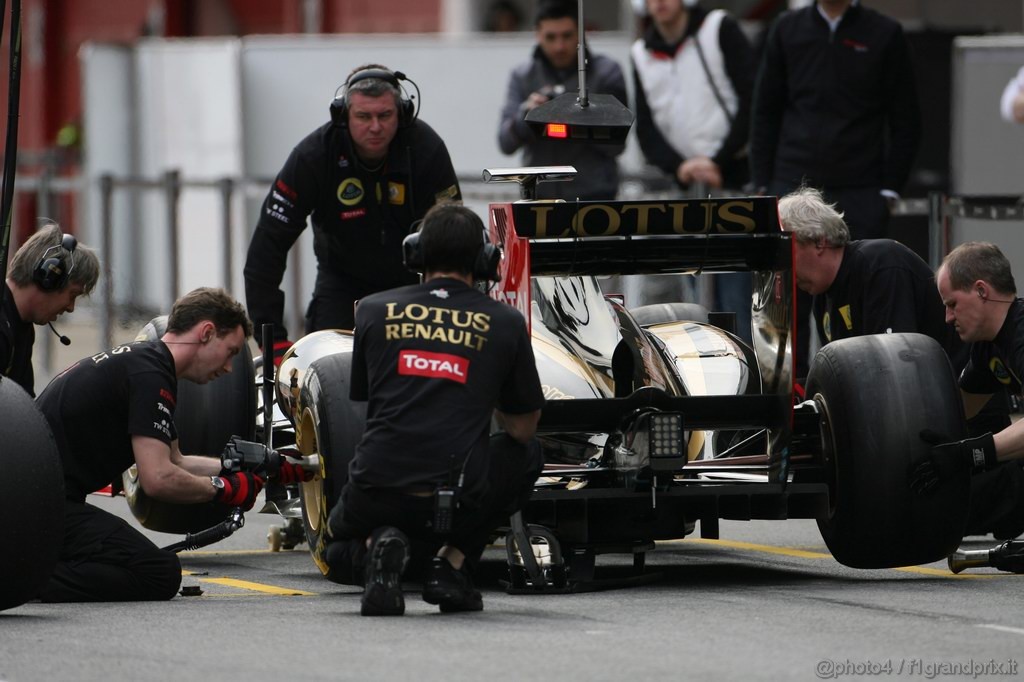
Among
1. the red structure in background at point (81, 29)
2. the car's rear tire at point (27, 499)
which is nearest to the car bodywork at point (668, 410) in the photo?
the car's rear tire at point (27, 499)

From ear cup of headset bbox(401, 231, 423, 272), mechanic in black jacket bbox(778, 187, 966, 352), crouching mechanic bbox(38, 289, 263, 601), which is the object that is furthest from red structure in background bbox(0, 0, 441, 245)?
ear cup of headset bbox(401, 231, 423, 272)

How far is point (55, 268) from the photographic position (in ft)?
26.5

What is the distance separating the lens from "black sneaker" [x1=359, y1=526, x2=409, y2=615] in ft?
22.2

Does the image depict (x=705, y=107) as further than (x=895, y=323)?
Yes

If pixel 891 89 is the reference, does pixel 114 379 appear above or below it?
below

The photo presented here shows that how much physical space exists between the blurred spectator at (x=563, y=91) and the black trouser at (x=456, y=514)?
5.06 m

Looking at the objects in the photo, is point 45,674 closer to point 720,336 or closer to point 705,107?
point 720,336

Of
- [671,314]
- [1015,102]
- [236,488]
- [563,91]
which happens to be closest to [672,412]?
[236,488]

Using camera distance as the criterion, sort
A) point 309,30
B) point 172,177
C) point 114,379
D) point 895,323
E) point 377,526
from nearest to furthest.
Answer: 1. point 377,526
2. point 114,379
3. point 895,323
4. point 172,177
5. point 309,30

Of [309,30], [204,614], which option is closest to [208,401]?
[204,614]

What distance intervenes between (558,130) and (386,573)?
A: 2.24 meters

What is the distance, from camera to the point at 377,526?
695cm

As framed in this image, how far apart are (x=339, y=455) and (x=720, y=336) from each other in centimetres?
182

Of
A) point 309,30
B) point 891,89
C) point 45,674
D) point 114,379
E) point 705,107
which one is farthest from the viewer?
point 309,30
